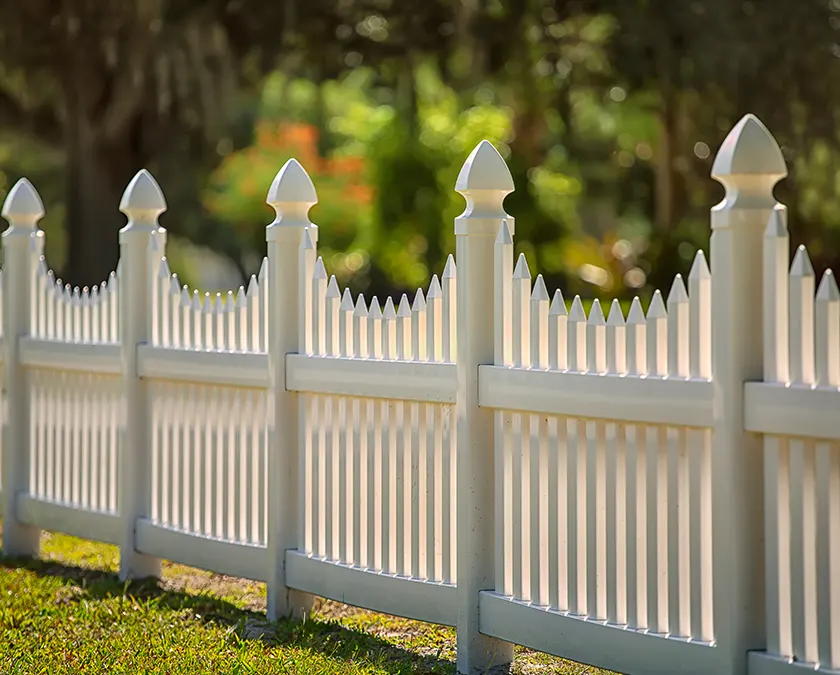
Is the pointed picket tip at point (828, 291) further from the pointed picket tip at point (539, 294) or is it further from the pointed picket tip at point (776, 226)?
the pointed picket tip at point (539, 294)

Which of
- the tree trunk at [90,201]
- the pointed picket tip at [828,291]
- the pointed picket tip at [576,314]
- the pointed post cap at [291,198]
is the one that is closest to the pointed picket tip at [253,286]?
the pointed post cap at [291,198]

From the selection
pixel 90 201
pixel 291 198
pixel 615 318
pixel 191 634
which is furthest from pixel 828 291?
pixel 90 201

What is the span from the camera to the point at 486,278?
5113mm

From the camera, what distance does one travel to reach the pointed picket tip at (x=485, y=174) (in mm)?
5125

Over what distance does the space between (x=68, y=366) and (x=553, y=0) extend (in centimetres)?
970

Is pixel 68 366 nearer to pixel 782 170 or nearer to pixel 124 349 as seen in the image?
pixel 124 349

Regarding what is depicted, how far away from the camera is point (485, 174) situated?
513 centimetres

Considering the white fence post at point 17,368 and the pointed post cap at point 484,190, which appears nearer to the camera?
the pointed post cap at point 484,190

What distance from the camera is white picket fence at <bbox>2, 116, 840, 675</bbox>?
407cm

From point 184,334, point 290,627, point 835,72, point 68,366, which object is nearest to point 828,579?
point 290,627

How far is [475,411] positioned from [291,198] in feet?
5.10

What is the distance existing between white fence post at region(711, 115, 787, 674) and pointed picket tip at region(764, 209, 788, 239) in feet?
0.17

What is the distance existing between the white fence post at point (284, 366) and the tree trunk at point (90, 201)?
10.7 meters

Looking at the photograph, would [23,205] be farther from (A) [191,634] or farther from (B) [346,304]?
(A) [191,634]
